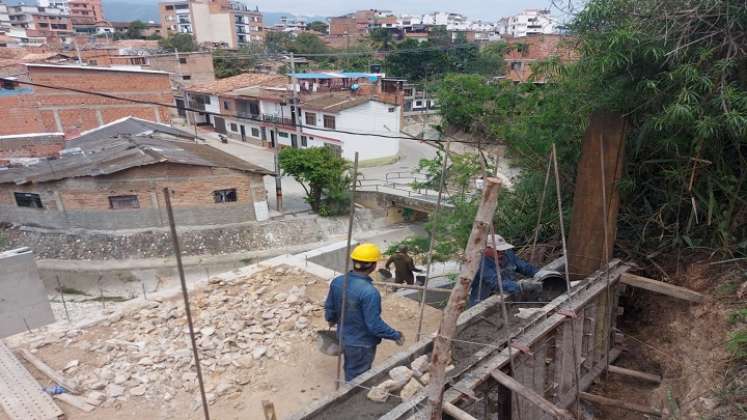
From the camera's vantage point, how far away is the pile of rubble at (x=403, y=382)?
109 inches

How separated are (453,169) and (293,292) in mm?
3637

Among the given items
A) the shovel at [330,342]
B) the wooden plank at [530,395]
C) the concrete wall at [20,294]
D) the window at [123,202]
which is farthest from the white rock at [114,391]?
the window at [123,202]

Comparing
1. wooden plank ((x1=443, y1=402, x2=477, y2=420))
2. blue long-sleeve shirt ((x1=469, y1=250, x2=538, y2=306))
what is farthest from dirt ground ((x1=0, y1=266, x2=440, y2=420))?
wooden plank ((x1=443, y1=402, x2=477, y2=420))

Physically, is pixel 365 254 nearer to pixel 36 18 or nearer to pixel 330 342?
pixel 330 342

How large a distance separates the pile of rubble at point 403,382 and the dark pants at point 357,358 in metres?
0.73

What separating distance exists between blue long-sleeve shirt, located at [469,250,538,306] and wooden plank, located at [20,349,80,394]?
4.94 metres

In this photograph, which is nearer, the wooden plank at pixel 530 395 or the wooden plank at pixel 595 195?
the wooden plank at pixel 530 395

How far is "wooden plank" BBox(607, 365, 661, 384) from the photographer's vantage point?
12.2 ft

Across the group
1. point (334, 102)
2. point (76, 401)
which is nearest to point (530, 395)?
point (76, 401)

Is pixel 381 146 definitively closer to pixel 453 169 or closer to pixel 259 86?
pixel 259 86

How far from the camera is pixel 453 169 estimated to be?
25.4ft

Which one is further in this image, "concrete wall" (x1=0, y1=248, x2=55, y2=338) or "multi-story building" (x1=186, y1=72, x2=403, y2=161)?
"multi-story building" (x1=186, y1=72, x2=403, y2=161)

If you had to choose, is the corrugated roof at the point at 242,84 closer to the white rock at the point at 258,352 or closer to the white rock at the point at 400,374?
the white rock at the point at 258,352

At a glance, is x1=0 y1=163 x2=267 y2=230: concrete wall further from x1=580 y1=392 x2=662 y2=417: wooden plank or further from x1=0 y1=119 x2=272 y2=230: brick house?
x1=580 y1=392 x2=662 y2=417: wooden plank
